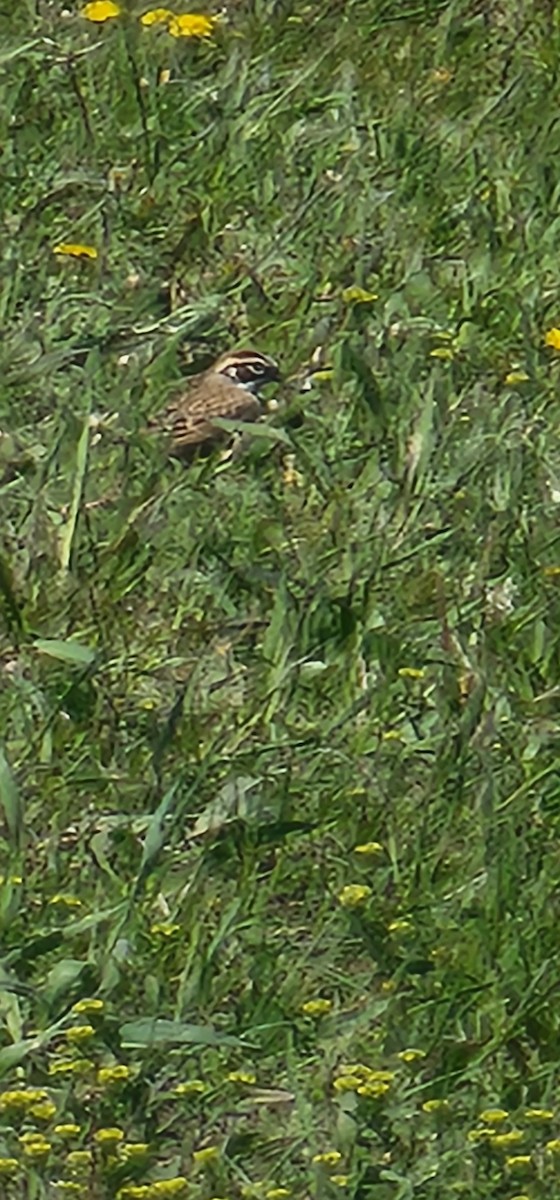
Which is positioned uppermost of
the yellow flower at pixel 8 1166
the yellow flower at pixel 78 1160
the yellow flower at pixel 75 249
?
the yellow flower at pixel 8 1166

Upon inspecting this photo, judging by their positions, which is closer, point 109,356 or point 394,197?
point 109,356

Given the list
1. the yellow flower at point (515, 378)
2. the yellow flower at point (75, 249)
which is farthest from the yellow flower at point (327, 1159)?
the yellow flower at point (75, 249)

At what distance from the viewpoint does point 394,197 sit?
6.86m

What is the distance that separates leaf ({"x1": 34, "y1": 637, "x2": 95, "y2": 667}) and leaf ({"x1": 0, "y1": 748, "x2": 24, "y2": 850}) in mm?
323

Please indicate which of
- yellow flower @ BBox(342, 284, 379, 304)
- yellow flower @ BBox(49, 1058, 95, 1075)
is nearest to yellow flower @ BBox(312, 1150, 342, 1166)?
yellow flower @ BBox(49, 1058, 95, 1075)

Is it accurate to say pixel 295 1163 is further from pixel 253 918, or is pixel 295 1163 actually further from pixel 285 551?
pixel 285 551

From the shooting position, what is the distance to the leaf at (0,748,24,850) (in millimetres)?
5016

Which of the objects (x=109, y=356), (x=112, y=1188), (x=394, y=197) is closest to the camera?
(x=112, y=1188)

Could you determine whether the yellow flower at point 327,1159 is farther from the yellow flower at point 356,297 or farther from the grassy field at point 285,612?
the yellow flower at point 356,297

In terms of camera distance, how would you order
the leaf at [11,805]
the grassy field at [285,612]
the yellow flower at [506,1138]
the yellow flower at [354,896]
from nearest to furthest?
the yellow flower at [506,1138], the grassy field at [285,612], the yellow flower at [354,896], the leaf at [11,805]

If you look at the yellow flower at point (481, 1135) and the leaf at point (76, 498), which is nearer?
the yellow flower at point (481, 1135)

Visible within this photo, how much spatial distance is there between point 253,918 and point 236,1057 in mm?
288

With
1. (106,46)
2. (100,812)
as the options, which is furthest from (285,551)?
(106,46)

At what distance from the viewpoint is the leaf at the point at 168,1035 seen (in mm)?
4648
